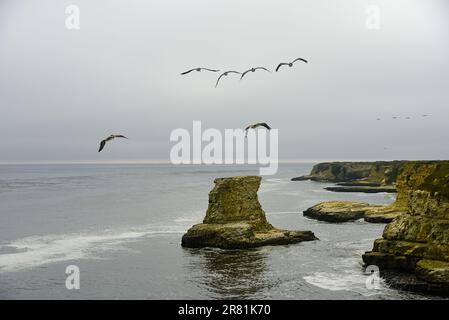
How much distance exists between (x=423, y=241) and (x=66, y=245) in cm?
4595

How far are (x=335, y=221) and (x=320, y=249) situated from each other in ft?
96.4

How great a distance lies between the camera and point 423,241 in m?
→ 38.8

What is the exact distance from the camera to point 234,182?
60125 mm

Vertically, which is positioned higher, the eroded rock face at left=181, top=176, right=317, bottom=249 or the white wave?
the eroded rock face at left=181, top=176, right=317, bottom=249

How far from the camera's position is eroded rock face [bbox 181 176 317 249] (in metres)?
56.2

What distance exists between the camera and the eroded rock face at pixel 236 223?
2212 inches

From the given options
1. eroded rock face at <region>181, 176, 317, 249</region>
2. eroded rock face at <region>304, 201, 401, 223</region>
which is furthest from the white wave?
eroded rock face at <region>304, 201, 401, 223</region>

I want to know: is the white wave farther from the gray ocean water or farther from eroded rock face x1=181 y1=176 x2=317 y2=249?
eroded rock face x1=181 y1=176 x2=317 y2=249

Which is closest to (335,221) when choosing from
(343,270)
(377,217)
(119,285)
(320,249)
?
(377,217)

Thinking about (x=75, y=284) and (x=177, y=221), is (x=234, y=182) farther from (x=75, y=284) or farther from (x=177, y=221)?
(x=177, y=221)

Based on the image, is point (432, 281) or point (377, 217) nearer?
point (432, 281)

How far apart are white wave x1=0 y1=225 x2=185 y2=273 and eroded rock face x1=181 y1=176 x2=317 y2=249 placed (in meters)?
11.8

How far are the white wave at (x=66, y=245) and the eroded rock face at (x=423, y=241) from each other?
108 ft

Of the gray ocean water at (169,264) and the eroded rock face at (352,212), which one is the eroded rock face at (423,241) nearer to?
A: the gray ocean water at (169,264)
